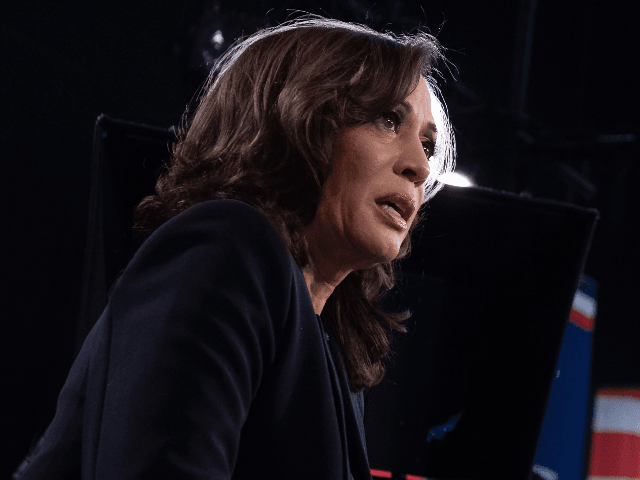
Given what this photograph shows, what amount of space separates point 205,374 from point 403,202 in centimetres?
45

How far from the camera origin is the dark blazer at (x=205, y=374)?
512 millimetres

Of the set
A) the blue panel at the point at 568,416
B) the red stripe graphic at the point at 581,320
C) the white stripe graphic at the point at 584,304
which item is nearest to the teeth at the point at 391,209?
the blue panel at the point at 568,416

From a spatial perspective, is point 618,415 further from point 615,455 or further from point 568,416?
point 568,416

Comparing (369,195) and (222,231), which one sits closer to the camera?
(222,231)

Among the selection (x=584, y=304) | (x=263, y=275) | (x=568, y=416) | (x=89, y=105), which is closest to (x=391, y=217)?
(x=263, y=275)

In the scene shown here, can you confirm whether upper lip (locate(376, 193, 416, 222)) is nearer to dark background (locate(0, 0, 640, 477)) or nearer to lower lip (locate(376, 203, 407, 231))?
lower lip (locate(376, 203, 407, 231))

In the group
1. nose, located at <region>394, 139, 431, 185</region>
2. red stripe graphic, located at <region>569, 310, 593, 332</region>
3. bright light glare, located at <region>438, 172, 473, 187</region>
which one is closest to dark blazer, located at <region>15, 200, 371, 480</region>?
nose, located at <region>394, 139, 431, 185</region>

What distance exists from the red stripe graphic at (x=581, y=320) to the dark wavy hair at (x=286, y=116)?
1.34 meters

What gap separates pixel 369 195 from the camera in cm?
85

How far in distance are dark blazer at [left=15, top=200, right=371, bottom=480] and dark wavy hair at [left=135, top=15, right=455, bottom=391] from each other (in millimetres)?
169

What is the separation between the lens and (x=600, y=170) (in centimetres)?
377

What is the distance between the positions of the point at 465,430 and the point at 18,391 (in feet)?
3.54

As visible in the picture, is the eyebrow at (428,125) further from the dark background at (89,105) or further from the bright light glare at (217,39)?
the bright light glare at (217,39)

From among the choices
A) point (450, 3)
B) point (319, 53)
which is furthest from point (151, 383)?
point (450, 3)
